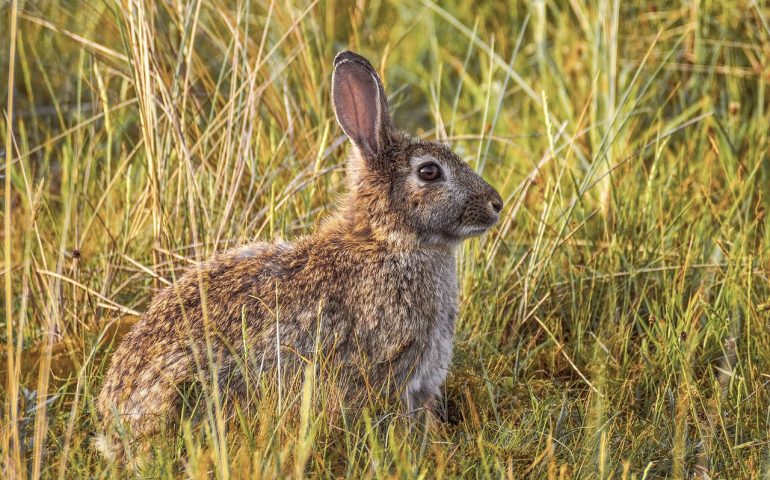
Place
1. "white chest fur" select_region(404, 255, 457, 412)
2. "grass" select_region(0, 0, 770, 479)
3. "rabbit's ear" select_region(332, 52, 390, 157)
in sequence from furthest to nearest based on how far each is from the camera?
"rabbit's ear" select_region(332, 52, 390, 157) → "white chest fur" select_region(404, 255, 457, 412) → "grass" select_region(0, 0, 770, 479)

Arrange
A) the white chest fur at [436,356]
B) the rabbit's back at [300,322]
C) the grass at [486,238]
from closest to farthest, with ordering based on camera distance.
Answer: the grass at [486,238] < the rabbit's back at [300,322] < the white chest fur at [436,356]

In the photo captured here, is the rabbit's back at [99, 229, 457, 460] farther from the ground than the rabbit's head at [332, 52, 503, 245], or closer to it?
closer to it

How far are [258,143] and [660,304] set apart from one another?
1.94 meters

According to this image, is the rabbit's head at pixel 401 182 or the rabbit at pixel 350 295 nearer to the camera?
the rabbit at pixel 350 295

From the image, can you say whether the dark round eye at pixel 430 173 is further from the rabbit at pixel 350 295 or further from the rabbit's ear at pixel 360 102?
the rabbit's ear at pixel 360 102

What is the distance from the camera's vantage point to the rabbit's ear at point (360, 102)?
4.07 metres

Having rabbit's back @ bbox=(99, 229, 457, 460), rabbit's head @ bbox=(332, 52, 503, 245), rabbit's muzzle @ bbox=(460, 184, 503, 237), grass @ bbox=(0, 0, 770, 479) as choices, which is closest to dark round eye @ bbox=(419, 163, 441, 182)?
rabbit's head @ bbox=(332, 52, 503, 245)

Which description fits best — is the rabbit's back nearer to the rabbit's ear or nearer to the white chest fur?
the white chest fur

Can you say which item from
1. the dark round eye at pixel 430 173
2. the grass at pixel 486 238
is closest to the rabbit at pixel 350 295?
the dark round eye at pixel 430 173

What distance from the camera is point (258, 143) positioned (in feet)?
16.3

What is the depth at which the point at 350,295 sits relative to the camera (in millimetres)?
3945

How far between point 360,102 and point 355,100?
2 cm

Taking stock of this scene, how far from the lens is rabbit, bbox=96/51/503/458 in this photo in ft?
12.0

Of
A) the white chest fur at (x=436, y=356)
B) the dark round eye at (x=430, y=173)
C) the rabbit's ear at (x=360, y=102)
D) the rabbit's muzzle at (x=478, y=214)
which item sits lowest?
the white chest fur at (x=436, y=356)
